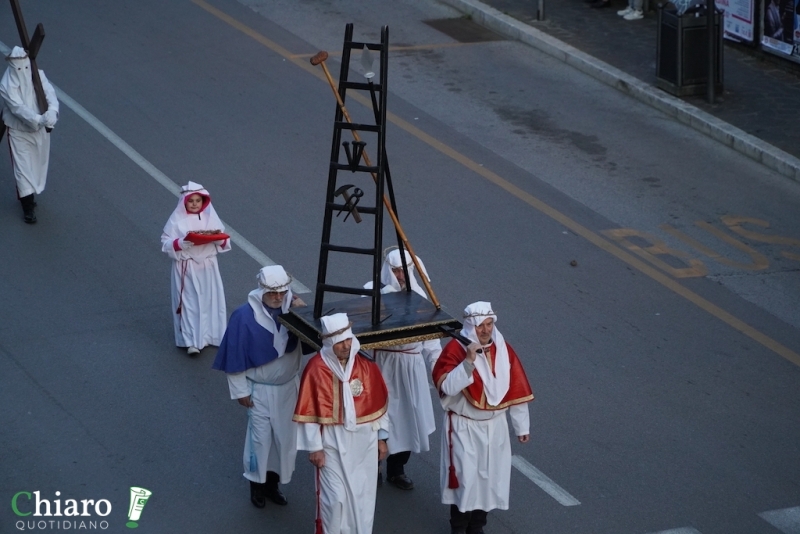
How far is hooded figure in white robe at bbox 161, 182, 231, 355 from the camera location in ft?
35.8

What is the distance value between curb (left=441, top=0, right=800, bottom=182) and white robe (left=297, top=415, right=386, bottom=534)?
9062 mm

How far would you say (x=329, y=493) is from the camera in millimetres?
8109

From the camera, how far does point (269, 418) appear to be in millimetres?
8898

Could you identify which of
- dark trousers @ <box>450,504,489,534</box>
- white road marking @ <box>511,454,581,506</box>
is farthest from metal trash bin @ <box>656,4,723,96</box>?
dark trousers @ <box>450,504,489,534</box>

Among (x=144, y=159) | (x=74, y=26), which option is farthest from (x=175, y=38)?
(x=144, y=159)

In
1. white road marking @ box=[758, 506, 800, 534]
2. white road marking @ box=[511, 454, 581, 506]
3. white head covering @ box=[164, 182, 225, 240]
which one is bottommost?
white road marking @ box=[758, 506, 800, 534]

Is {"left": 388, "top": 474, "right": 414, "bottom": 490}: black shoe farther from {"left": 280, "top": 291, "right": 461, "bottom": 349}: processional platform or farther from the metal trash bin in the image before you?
the metal trash bin

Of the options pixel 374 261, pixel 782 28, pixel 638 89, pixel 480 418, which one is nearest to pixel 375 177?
pixel 374 261

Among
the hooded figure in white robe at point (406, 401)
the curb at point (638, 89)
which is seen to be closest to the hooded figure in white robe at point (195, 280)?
the hooded figure in white robe at point (406, 401)

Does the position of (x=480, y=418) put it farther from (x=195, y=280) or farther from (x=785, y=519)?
(x=195, y=280)

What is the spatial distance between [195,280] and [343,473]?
138 inches

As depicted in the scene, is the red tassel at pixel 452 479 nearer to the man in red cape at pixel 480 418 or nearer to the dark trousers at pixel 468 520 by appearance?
the man in red cape at pixel 480 418

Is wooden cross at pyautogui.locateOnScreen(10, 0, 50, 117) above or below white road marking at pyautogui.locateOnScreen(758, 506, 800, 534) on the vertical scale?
above

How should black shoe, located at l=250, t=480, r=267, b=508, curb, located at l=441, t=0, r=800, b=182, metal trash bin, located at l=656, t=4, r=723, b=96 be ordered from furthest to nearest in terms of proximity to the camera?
metal trash bin, located at l=656, t=4, r=723, b=96, curb, located at l=441, t=0, r=800, b=182, black shoe, located at l=250, t=480, r=267, b=508
